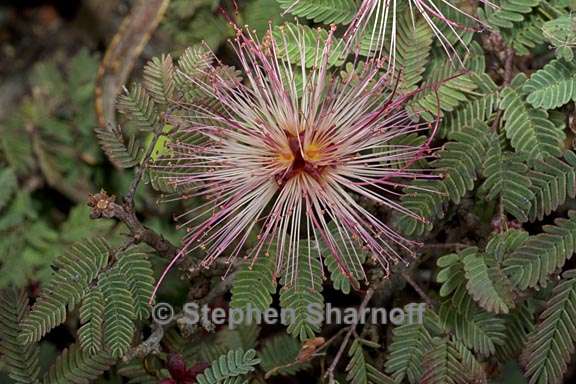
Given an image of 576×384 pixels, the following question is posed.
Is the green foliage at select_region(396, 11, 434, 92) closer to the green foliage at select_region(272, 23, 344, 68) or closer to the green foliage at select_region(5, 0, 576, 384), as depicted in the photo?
the green foliage at select_region(5, 0, 576, 384)

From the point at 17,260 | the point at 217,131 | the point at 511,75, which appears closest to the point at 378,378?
the point at 217,131

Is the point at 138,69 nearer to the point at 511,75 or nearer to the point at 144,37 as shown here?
the point at 144,37

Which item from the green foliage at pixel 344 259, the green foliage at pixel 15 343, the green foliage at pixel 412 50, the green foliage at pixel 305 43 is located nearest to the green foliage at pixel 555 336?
the green foliage at pixel 344 259

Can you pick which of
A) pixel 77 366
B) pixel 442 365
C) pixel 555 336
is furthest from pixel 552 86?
pixel 77 366

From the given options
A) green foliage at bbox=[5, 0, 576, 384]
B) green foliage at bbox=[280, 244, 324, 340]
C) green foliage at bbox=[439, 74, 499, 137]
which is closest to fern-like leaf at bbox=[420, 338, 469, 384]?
green foliage at bbox=[5, 0, 576, 384]

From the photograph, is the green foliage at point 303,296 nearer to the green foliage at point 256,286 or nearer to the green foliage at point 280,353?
the green foliage at point 256,286

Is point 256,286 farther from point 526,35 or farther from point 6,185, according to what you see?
point 6,185
